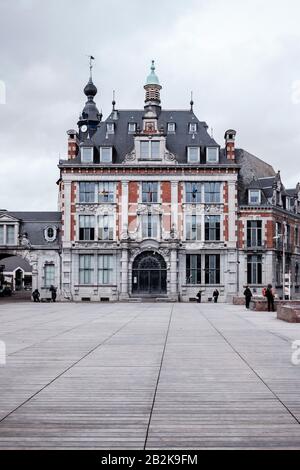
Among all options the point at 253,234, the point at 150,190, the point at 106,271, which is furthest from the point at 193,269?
the point at 150,190

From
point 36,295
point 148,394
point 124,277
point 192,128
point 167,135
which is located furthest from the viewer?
point 192,128

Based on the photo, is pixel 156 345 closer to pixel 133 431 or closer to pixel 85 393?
pixel 85 393

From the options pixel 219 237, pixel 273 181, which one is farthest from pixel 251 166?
pixel 219 237

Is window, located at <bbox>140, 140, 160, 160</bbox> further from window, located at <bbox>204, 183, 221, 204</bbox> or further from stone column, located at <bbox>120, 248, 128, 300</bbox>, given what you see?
stone column, located at <bbox>120, 248, 128, 300</bbox>

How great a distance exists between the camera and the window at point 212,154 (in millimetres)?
63406

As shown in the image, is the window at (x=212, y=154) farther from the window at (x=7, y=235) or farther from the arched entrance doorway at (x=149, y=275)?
the window at (x=7, y=235)

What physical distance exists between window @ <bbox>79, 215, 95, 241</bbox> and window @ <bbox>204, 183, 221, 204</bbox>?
11828 millimetres

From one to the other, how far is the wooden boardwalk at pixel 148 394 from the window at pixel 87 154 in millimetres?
44137

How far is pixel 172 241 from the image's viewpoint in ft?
204

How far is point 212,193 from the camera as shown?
208 ft

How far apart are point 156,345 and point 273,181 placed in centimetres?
5131

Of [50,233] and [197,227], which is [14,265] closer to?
[50,233]

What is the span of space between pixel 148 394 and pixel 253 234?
53.7m

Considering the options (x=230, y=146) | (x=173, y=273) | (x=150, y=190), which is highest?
(x=230, y=146)
